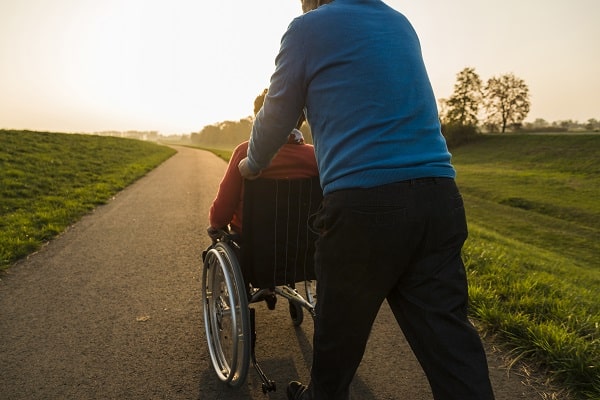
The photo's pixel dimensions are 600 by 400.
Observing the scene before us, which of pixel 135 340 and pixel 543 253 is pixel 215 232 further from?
pixel 543 253

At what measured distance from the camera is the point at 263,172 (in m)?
2.54

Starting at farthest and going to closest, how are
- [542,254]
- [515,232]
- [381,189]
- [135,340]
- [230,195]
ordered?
[515,232] < [542,254] < [135,340] < [230,195] < [381,189]

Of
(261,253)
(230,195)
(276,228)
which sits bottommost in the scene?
(261,253)

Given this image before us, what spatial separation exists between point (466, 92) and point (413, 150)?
65914mm

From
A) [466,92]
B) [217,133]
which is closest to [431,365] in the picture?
[466,92]

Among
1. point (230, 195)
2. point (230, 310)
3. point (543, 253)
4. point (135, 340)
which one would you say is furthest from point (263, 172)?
point (543, 253)

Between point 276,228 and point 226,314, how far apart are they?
2.18 ft

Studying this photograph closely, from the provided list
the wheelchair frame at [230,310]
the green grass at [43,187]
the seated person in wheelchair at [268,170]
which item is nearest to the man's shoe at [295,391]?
the wheelchair frame at [230,310]

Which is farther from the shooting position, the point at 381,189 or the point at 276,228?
the point at 276,228

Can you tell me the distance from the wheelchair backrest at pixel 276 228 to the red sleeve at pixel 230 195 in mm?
170

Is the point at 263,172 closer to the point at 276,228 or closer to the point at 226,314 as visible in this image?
the point at 276,228

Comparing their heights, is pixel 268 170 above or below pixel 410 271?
above

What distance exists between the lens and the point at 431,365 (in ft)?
5.35

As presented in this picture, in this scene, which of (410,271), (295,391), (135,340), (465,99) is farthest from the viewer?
(465,99)
